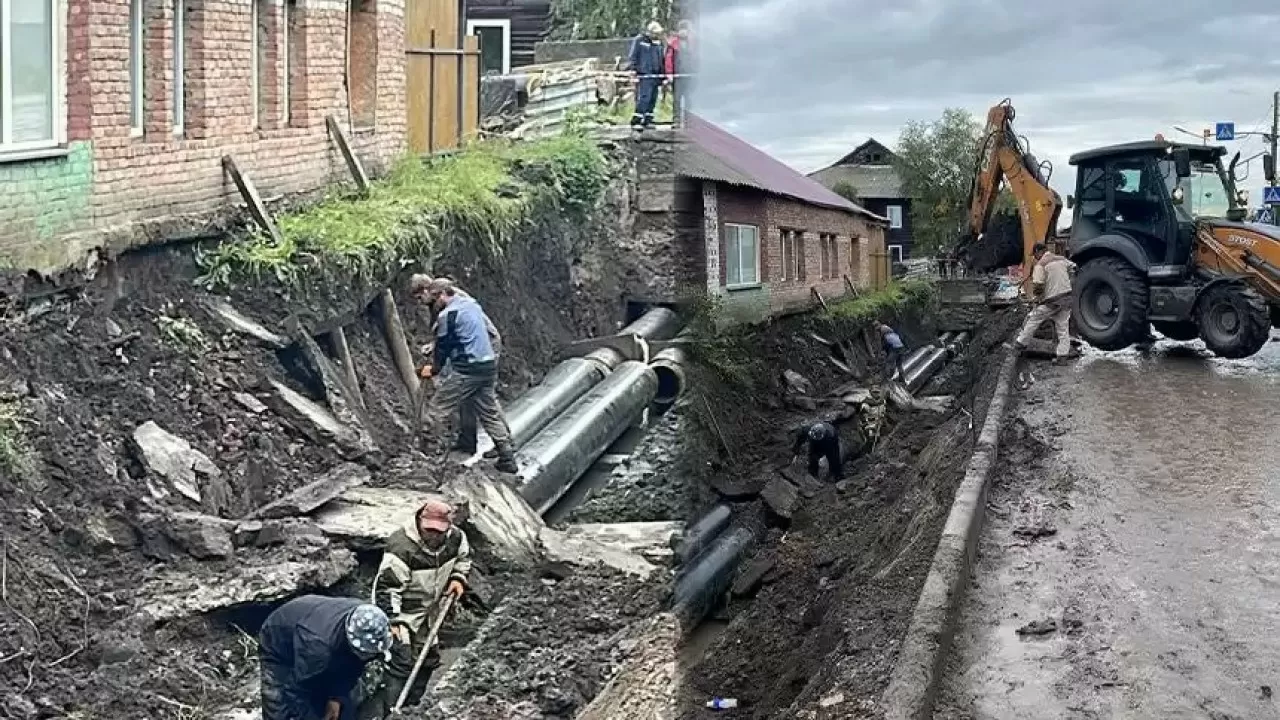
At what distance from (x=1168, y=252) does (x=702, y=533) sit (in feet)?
26.9

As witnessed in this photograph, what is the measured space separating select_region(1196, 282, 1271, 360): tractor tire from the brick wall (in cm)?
755

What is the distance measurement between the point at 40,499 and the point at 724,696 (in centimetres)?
140

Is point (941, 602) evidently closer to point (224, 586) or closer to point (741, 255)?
point (224, 586)

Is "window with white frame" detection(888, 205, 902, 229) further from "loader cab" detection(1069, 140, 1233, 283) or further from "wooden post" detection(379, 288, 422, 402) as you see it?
"loader cab" detection(1069, 140, 1233, 283)

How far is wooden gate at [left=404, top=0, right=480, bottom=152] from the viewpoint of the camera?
3.16 meters

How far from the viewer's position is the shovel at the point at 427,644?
2.85m

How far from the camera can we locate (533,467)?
9.87 feet

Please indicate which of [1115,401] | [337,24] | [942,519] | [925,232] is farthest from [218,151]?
[1115,401]

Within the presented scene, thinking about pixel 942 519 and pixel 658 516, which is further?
pixel 942 519

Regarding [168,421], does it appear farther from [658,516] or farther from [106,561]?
[658,516]

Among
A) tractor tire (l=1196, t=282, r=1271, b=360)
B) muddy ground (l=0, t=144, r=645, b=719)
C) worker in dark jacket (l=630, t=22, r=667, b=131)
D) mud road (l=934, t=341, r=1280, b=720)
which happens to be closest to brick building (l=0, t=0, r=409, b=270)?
muddy ground (l=0, t=144, r=645, b=719)

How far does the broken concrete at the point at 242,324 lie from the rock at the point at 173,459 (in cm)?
26

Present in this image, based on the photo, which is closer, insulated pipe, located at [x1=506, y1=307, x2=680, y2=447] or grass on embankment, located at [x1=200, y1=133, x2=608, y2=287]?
insulated pipe, located at [x1=506, y1=307, x2=680, y2=447]

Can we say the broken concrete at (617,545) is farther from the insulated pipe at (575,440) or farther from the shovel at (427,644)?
the shovel at (427,644)
